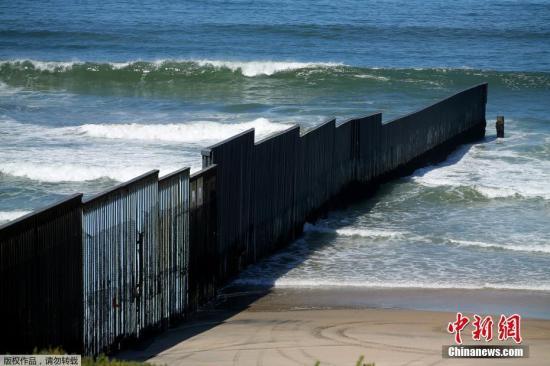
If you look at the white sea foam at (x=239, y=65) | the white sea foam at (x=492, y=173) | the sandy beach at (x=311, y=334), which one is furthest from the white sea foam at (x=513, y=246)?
the white sea foam at (x=239, y=65)

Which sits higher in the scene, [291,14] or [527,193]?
[291,14]

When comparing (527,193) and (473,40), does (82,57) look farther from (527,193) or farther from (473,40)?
(527,193)

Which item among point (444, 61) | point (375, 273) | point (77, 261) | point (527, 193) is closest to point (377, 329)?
point (375, 273)

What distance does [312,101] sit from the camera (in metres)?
39.0

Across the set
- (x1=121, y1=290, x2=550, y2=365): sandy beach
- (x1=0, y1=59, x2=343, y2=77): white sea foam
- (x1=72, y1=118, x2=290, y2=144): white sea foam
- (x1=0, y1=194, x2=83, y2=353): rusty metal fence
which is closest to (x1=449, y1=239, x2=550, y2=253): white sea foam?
(x1=121, y1=290, x2=550, y2=365): sandy beach

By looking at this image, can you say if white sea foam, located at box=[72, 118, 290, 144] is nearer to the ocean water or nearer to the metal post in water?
the ocean water

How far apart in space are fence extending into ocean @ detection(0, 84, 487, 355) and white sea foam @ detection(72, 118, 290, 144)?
30.5 ft

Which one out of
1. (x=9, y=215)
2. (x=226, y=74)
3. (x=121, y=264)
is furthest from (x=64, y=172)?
(x=226, y=74)

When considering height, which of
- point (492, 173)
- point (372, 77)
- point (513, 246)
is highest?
point (372, 77)

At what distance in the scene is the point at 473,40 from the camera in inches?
2158

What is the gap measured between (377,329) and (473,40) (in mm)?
42052

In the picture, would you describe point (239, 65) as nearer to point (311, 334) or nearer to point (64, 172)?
point (64, 172)

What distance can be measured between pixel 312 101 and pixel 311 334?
82.8ft

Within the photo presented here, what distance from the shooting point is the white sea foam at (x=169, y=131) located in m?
30.5
